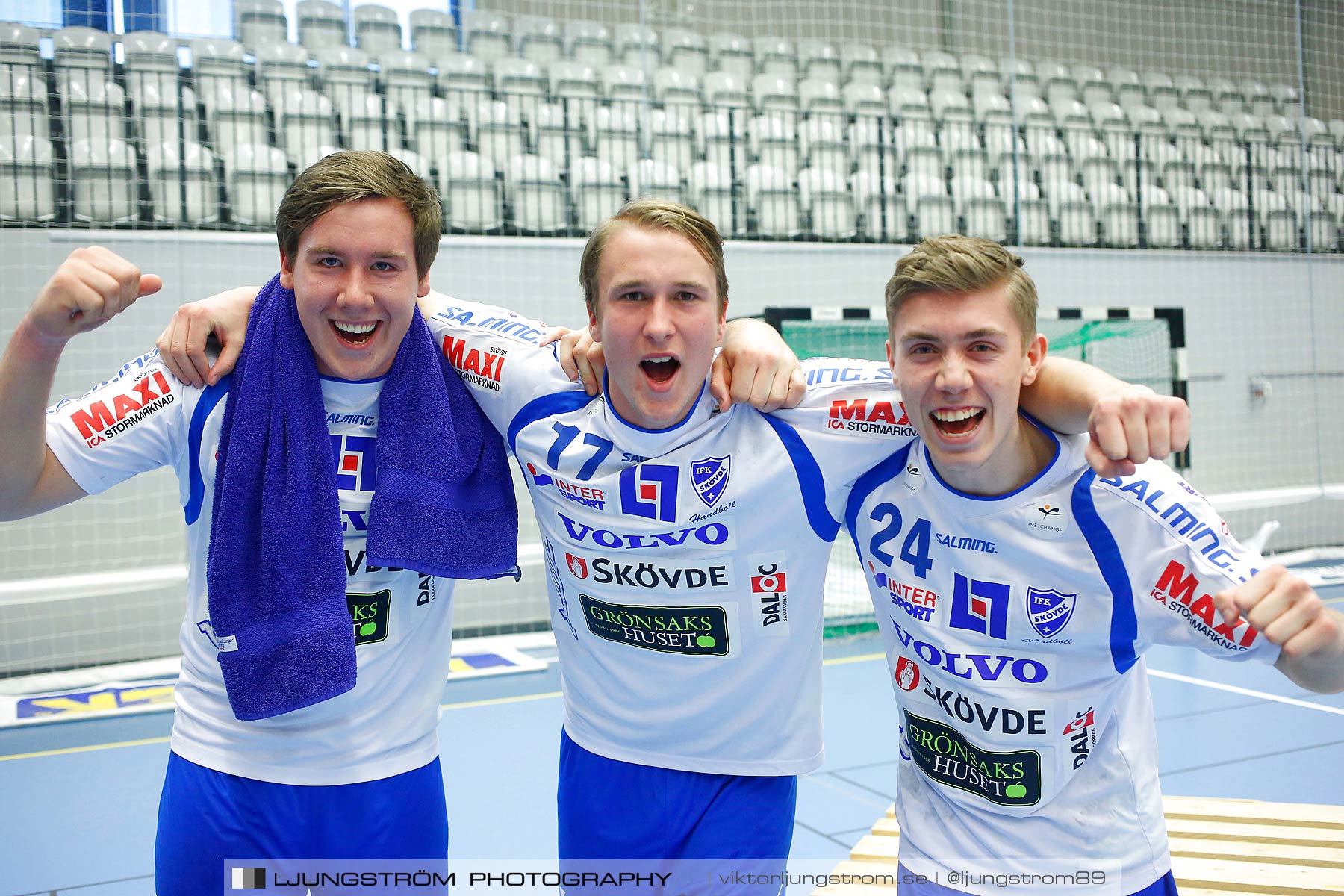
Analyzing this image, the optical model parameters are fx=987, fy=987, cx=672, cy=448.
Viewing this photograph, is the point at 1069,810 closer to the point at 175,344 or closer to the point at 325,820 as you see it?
the point at 325,820

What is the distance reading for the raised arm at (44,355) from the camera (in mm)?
1682

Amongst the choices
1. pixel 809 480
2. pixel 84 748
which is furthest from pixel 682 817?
pixel 84 748

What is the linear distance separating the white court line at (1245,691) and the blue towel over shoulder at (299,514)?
18.6 feet

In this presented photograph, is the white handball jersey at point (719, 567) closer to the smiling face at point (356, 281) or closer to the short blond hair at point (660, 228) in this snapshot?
the short blond hair at point (660, 228)

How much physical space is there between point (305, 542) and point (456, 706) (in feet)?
13.7

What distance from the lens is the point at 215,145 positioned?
279 inches

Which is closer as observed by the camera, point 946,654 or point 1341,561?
point 946,654

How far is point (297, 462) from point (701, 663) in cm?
94

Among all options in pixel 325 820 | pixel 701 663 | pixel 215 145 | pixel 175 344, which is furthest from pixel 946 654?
pixel 215 145

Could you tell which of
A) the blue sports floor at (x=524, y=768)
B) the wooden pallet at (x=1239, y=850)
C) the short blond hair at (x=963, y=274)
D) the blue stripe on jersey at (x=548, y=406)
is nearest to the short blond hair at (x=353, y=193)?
the blue stripe on jersey at (x=548, y=406)

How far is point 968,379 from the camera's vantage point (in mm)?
1815

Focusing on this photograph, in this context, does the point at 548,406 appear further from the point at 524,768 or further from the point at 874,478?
the point at 524,768

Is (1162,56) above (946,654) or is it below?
above

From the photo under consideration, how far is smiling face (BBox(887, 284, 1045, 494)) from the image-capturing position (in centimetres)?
184
